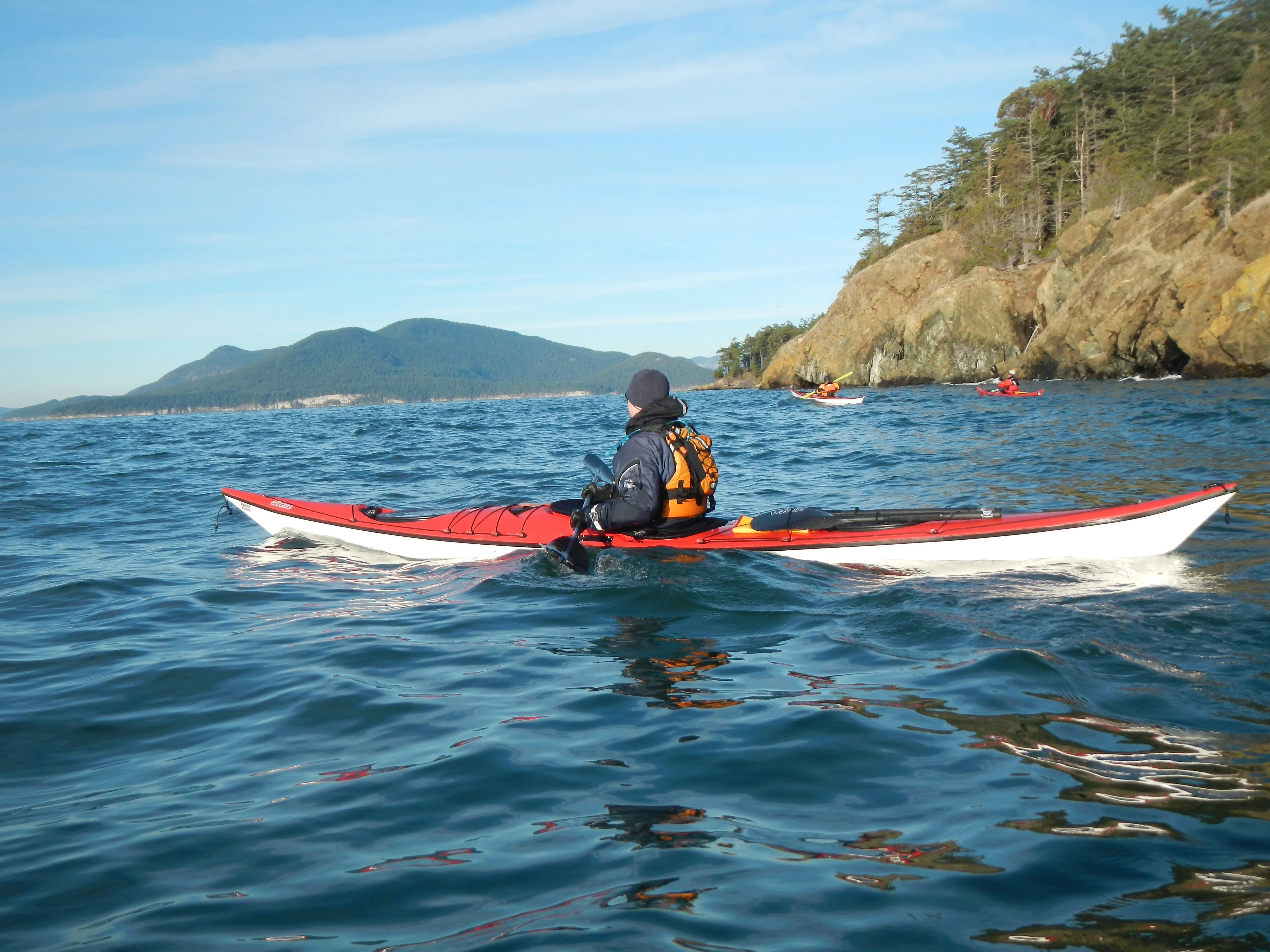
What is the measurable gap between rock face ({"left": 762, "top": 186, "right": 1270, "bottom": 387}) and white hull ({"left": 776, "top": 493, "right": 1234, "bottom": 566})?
2519 cm

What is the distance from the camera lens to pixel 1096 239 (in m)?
38.9

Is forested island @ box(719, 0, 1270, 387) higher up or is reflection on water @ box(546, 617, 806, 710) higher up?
forested island @ box(719, 0, 1270, 387)

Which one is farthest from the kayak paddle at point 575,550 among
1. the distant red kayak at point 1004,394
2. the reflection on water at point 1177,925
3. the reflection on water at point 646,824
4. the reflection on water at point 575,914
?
the distant red kayak at point 1004,394

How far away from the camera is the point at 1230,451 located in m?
10.2

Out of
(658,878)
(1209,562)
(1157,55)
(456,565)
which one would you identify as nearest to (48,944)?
(658,878)

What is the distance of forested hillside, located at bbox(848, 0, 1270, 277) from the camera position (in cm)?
3697

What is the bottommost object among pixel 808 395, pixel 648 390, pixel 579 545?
pixel 579 545

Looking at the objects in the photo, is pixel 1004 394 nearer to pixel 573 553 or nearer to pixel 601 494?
pixel 601 494

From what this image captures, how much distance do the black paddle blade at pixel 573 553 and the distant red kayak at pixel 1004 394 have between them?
2318 cm

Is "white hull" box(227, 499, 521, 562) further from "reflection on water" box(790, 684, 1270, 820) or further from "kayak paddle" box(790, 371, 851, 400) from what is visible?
"kayak paddle" box(790, 371, 851, 400)

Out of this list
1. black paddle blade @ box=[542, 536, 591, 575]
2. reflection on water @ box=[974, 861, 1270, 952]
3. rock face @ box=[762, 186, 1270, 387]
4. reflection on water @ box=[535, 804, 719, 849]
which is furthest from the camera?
rock face @ box=[762, 186, 1270, 387]

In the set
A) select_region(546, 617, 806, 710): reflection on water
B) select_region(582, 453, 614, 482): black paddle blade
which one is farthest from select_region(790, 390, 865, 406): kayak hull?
select_region(546, 617, 806, 710): reflection on water

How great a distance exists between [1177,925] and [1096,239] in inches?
1704

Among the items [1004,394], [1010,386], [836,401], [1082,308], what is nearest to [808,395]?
[836,401]
